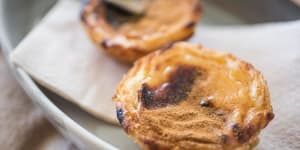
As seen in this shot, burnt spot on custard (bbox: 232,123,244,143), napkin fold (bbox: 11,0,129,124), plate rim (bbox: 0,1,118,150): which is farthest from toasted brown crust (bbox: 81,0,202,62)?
burnt spot on custard (bbox: 232,123,244,143)

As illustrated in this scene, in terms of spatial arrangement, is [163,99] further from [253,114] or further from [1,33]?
[1,33]

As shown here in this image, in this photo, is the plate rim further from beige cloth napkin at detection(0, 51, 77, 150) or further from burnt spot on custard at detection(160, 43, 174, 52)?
burnt spot on custard at detection(160, 43, 174, 52)

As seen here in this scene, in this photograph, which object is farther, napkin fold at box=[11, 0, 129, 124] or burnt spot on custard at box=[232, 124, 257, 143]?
napkin fold at box=[11, 0, 129, 124]

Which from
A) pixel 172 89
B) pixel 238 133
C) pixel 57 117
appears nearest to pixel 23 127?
pixel 57 117

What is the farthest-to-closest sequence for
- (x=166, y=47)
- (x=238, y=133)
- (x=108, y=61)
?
(x=108, y=61)
(x=166, y=47)
(x=238, y=133)

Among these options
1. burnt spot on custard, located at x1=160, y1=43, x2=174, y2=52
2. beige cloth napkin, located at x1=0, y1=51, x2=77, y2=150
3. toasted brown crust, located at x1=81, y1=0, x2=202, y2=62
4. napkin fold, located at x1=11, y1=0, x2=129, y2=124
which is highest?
burnt spot on custard, located at x1=160, y1=43, x2=174, y2=52

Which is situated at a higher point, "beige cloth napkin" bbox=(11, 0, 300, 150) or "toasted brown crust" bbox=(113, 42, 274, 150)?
"toasted brown crust" bbox=(113, 42, 274, 150)

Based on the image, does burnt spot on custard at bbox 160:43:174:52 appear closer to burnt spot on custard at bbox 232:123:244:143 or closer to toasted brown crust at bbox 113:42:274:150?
toasted brown crust at bbox 113:42:274:150

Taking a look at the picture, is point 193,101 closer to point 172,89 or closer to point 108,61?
point 172,89
